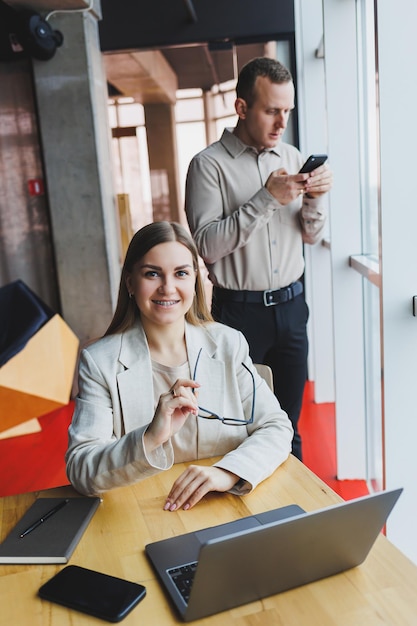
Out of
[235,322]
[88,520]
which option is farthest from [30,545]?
[235,322]

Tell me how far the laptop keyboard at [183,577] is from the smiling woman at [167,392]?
0.83 feet

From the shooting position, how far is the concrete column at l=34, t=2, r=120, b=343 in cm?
466

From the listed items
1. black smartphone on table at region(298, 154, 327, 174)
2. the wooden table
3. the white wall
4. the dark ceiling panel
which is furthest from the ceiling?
the wooden table

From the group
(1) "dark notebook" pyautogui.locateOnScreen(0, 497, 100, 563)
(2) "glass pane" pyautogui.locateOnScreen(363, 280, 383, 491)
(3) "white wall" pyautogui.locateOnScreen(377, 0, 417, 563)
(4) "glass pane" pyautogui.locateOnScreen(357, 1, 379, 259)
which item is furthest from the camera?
(2) "glass pane" pyautogui.locateOnScreen(363, 280, 383, 491)

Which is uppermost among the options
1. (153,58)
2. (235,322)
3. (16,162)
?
(153,58)

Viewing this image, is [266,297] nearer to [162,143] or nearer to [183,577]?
[183,577]

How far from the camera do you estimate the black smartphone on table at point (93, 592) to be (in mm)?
984

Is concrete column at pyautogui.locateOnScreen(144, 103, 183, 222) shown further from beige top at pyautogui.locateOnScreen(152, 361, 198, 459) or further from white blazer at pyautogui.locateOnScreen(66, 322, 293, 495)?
beige top at pyautogui.locateOnScreen(152, 361, 198, 459)

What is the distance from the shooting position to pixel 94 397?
1.57 metres

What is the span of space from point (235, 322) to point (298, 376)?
38 centimetres

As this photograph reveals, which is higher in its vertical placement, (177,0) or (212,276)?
(177,0)

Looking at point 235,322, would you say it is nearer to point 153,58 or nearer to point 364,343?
point 364,343

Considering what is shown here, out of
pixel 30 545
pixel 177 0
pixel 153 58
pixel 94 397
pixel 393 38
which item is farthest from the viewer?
pixel 153 58

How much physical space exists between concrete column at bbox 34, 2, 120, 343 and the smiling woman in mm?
3185
